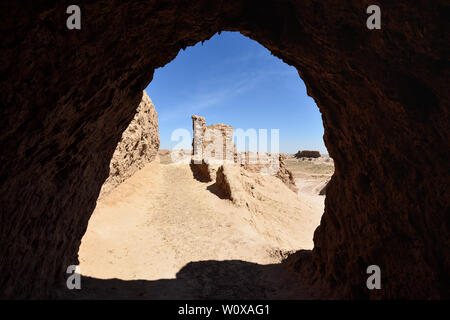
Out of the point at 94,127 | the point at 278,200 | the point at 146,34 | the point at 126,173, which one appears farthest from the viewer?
the point at 278,200

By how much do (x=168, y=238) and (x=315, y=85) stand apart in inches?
427

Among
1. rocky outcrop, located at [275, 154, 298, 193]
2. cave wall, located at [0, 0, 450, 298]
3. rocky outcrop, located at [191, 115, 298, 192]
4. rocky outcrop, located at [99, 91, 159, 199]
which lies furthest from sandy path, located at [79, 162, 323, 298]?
rocky outcrop, located at [275, 154, 298, 193]

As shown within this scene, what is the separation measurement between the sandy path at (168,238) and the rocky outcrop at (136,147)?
0.87m

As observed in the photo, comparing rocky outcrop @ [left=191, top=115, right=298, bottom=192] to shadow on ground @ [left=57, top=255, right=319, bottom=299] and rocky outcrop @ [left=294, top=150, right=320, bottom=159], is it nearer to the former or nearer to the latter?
shadow on ground @ [left=57, top=255, right=319, bottom=299]

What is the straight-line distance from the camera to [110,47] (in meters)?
4.78

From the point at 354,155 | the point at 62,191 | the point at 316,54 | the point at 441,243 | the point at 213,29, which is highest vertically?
the point at 213,29

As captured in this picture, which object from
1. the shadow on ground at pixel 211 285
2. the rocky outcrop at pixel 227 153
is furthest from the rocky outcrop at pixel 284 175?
the shadow on ground at pixel 211 285

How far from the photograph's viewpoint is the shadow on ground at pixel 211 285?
24.8ft

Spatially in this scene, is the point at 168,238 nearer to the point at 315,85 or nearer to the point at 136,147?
the point at 136,147

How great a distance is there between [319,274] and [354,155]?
15.1 ft

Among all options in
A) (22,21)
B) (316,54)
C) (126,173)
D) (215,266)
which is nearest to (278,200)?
(215,266)

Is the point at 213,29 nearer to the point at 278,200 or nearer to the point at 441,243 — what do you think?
the point at 441,243

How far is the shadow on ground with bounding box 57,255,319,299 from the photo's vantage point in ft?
24.8

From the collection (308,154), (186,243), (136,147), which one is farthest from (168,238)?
(308,154)
